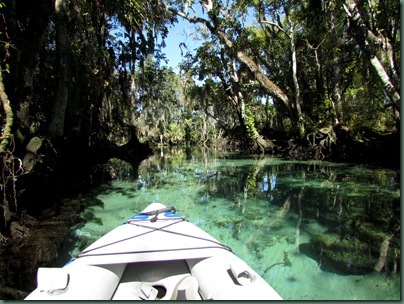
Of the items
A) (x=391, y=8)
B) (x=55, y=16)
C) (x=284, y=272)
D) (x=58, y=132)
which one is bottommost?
(x=284, y=272)

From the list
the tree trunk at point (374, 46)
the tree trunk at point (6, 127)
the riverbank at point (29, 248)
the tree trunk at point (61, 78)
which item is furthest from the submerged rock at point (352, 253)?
the tree trunk at point (61, 78)

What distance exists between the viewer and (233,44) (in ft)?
57.4

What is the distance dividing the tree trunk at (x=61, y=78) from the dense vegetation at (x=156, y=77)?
3 cm

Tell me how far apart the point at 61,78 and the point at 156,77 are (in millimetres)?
21902

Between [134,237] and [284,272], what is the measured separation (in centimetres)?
204

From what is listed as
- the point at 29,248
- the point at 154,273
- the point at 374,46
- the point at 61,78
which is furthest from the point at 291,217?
the point at 61,78

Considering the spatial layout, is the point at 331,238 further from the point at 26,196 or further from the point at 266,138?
the point at 266,138

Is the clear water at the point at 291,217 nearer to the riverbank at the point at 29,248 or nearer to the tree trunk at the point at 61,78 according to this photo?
the riverbank at the point at 29,248

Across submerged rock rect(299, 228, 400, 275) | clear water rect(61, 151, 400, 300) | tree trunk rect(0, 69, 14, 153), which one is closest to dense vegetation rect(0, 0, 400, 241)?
tree trunk rect(0, 69, 14, 153)

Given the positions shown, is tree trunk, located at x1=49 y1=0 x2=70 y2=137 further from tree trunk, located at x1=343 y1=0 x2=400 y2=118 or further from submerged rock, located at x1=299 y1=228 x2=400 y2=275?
tree trunk, located at x1=343 y1=0 x2=400 y2=118

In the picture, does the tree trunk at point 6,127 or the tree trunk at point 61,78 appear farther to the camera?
the tree trunk at point 61,78

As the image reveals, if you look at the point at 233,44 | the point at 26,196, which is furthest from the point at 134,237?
the point at 233,44

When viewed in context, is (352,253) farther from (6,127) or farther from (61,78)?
(61,78)

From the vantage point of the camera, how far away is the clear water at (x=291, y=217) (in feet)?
11.0
